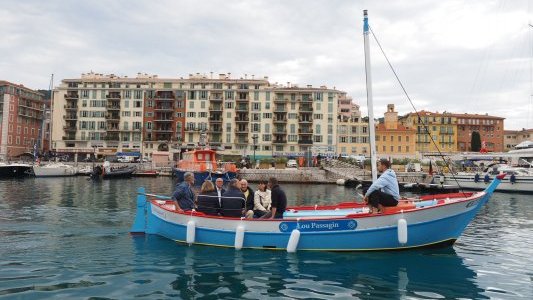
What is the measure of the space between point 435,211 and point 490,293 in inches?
123

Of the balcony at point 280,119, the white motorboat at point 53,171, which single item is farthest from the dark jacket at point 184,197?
the balcony at point 280,119

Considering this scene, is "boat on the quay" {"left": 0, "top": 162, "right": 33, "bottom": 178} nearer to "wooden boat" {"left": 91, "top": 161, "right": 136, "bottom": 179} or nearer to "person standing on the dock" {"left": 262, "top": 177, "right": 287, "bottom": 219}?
"wooden boat" {"left": 91, "top": 161, "right": 136, "bottom": 179}

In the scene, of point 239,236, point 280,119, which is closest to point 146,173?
point 280,119

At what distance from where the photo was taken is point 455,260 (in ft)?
41.0

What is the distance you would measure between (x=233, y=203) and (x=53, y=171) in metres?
53.1

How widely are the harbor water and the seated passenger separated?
1.18 metres

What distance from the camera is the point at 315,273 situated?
10953 mm

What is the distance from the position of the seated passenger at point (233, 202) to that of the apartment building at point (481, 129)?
400ft

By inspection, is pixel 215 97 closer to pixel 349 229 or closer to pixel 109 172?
pixel 109 172

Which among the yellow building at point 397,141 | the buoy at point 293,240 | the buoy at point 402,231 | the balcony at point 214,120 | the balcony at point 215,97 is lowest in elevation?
the buoy at point 293,240

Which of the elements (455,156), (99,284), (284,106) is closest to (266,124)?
(284,106)

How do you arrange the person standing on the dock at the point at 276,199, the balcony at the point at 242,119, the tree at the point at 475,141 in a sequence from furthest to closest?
1. the tree at the point at 475,141
2. the balcony at the point at 242,119
3. the person standing on the dock at the point at 276,199

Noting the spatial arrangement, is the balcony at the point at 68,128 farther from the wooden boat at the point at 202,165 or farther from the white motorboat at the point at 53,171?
the wooden boat at the point at 202,165

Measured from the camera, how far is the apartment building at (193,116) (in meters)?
99.1
